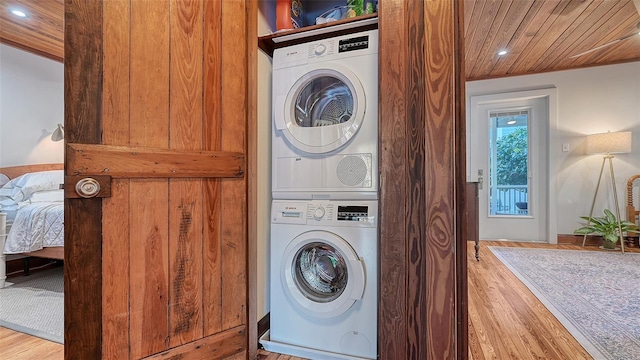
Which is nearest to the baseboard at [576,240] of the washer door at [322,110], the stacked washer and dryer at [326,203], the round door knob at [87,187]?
the stacked washer and dryer at [326,203]

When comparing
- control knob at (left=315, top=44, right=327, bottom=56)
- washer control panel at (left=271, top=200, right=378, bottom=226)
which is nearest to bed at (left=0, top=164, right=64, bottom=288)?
washer control panel at (left=271, top=200, right=378, bottom=226)

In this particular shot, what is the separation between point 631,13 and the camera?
2.44 m

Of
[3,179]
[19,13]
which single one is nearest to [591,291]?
[19,13]

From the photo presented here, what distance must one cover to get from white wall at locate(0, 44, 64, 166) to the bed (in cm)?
47

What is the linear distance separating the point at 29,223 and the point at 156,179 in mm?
2026

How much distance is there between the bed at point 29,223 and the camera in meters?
2.09

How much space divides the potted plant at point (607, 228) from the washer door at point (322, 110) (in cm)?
392

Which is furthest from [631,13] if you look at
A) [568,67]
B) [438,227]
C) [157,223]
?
[157,223]

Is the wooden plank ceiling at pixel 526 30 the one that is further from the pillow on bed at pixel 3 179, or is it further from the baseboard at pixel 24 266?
the baseboard at pixel 24 266

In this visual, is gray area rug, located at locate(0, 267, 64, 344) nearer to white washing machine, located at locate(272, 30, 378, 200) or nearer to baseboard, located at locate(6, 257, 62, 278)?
baseboard, located at locate(6, 257, 62, 278)

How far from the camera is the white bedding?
209cm

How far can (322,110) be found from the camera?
1553mm

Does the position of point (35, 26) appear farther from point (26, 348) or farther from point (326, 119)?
point (326, 119)

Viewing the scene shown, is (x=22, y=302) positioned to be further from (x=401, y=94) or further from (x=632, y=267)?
(x=632, y=267)
